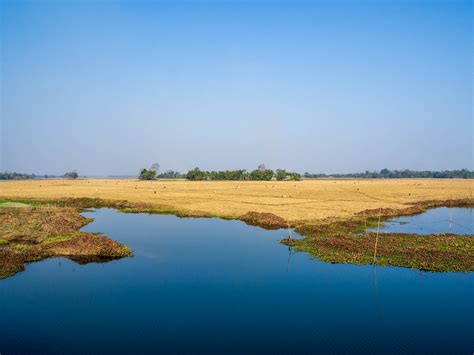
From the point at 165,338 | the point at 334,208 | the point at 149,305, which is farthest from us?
the point at 334,208

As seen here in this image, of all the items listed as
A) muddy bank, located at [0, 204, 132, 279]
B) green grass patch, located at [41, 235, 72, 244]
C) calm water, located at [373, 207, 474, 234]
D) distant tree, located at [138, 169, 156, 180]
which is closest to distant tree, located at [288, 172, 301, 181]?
distant tree, located at [138, 169, 156, 180]

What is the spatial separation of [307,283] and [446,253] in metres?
13.0

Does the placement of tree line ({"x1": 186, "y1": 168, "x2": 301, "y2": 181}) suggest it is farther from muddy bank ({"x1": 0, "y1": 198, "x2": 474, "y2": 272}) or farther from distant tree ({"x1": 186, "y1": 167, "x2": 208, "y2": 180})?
muddy bank ({"x1": 0, "y1": 198, "x2": 474, "y2": 272})

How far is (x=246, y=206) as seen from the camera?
56.9 meters

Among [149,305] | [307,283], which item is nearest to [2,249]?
[149,305]

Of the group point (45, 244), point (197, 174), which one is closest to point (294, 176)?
point (197, 174)

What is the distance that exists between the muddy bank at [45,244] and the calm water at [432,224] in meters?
28.8

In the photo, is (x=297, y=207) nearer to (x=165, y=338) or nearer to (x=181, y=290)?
(x=181, y=290)

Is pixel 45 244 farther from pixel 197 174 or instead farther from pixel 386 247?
pixel 197 174

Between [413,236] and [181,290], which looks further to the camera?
[413,236]

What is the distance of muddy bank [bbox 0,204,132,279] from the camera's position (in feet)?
80.7

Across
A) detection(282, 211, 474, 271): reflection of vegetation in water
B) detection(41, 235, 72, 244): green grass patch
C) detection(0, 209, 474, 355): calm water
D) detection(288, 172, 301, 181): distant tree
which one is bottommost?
detection(0, 209, 474, 355): calm water

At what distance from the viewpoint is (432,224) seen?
42562 millimetres

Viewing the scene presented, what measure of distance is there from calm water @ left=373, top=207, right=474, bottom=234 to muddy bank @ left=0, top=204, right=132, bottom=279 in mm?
28767
